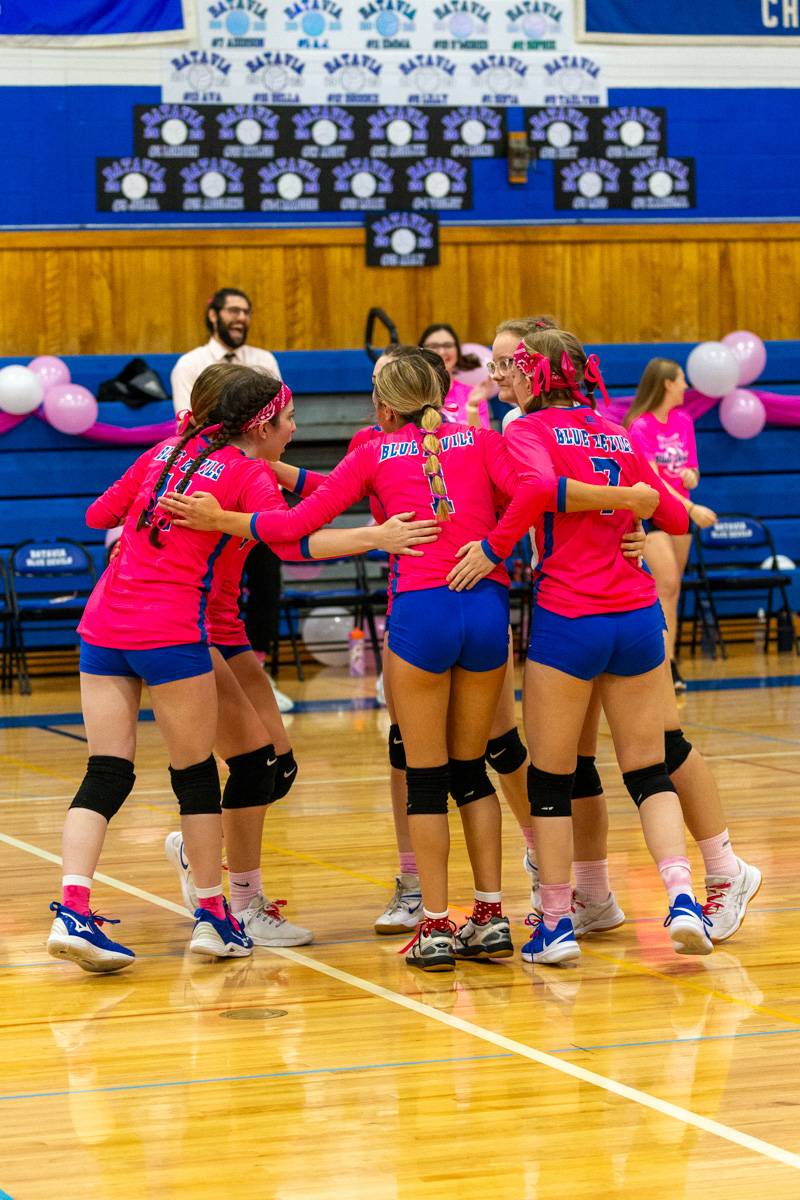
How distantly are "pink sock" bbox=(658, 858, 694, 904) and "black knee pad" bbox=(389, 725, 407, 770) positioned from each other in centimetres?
74

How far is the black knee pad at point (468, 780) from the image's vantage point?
13.6 ft

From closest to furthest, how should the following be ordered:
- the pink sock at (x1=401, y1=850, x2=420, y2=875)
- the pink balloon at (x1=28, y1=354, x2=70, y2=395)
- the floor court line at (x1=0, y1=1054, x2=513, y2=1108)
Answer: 1. the floor court line at (x1=0, y1=1054, x2=513, y2=1108)
2. the pink sock at (x1=401, y1=850, x2=420, y2=875)
3. the pink balloon at (x1=28, y1=354, x2=70, y2=395)

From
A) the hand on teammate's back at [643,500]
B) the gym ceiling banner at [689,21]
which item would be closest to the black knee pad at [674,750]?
the hand on teammate's back at [643,500]

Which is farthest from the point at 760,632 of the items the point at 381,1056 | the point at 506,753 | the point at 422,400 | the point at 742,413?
the point at 381,1056

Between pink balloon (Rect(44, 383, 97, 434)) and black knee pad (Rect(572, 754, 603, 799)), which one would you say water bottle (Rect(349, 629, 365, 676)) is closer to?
pink balloon (Rect(44, 383, 97, 434))

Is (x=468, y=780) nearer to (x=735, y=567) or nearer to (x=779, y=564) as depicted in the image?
(x=779, y=564)

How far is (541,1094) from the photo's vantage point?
3.07 m

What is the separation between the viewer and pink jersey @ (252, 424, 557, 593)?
4.00 m

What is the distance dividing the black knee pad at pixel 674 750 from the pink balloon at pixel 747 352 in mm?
7863

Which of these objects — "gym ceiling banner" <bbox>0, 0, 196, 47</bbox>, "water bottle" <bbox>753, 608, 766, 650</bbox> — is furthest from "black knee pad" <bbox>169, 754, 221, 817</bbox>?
"water bottle" <bbox>753, 608, 766, 650</bbox>

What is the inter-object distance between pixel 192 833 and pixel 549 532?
3.60 feet

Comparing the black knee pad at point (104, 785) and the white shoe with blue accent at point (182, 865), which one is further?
the white shoe with blue accent at point (182, 865)

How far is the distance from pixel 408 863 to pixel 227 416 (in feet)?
4.08

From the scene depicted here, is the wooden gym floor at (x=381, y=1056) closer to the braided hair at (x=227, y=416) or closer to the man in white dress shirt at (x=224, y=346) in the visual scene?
the braided hair at (x=227, y=416)
